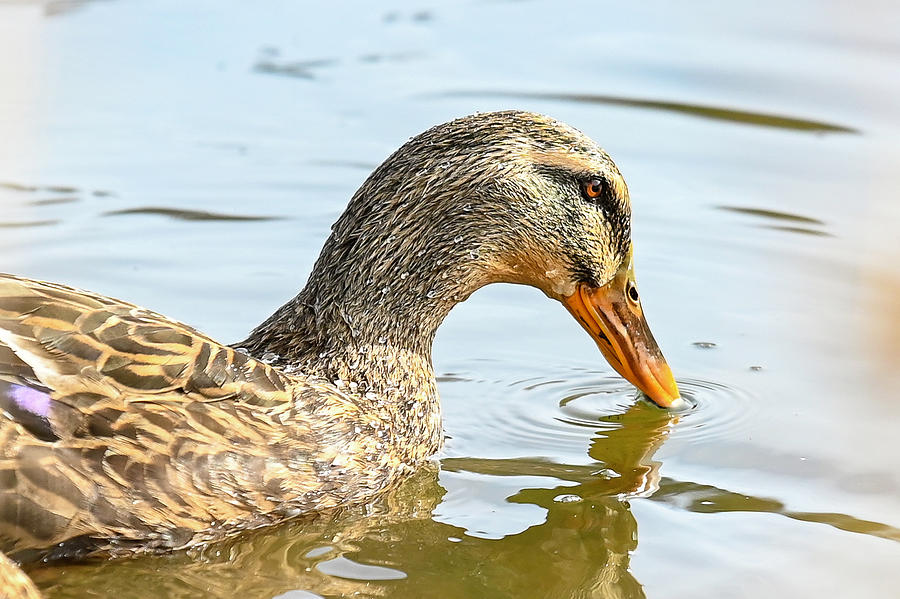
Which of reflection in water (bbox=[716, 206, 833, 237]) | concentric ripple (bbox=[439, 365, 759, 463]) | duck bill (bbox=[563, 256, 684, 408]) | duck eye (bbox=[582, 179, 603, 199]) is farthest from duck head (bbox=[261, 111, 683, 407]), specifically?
reflection in water (bbox=[716, 206, 833, 237])

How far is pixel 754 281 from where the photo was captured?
8578mm

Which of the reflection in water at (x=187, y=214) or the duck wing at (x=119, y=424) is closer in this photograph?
Answer: the duck wing at (x=119, y=424)

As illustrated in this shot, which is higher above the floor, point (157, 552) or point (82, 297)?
point (82, 297)

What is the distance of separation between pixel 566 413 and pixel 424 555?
1506mm

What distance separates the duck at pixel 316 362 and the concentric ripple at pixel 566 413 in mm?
195

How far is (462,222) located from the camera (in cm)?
646

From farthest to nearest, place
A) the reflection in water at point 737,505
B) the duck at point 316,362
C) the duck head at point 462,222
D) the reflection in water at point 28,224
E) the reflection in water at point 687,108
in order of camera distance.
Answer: the reflection in water at point 687,108
the reflection in water at point 28,224
the duck head at point 462,222
the reflection in water at point 737,505
the duck at point 316,362

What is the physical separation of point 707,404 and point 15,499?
3.41 m

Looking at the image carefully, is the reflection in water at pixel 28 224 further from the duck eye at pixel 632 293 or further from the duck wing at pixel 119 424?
the duck eye at pixel 632 293

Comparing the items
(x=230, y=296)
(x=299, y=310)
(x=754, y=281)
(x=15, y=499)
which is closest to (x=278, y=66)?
(x=230, y=296)

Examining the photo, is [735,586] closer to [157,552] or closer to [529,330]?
[157,552]

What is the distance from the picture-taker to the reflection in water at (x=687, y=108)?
10883mm

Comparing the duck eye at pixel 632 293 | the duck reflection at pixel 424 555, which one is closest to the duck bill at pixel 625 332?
the duck eye at pixel 632 293

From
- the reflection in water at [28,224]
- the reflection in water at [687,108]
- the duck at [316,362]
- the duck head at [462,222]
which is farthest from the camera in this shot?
the reflection in water at [687,108]
